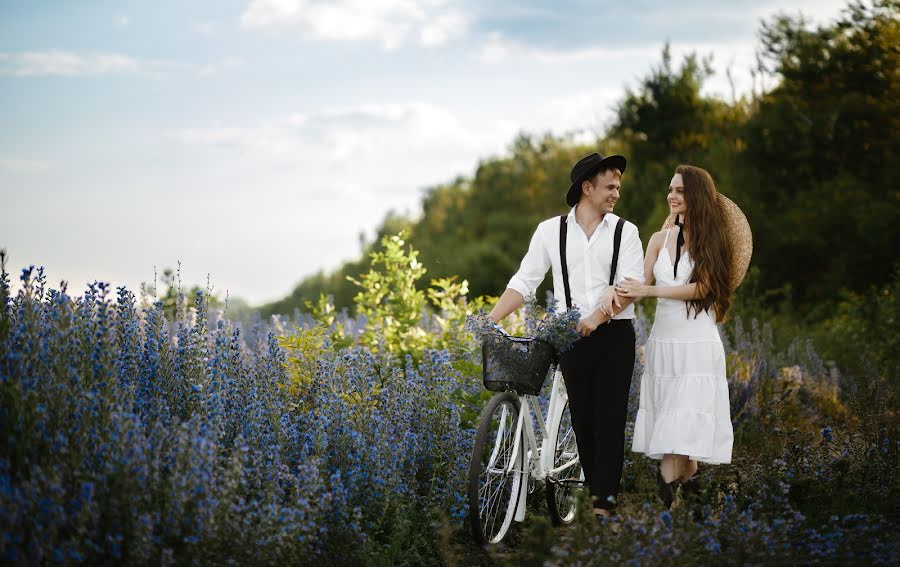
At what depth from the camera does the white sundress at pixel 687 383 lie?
5156mm

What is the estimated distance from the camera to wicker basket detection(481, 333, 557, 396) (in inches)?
185

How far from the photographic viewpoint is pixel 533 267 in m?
5.18

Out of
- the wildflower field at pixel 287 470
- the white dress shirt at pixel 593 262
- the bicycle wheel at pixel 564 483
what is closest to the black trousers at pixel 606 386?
the white dress shirt at pixel 593 262

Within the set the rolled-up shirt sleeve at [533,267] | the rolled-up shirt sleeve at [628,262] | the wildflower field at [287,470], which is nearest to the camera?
the wildflower field at [287,470]

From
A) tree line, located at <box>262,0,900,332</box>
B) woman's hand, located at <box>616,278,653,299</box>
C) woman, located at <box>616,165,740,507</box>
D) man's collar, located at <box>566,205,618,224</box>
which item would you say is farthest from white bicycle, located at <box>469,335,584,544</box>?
tree line, located at <box>262,0,900,332</box>

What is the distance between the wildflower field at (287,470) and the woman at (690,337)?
30 centimetres

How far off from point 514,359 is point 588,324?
435 millimetres

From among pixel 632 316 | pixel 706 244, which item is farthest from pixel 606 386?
pixel 706 244

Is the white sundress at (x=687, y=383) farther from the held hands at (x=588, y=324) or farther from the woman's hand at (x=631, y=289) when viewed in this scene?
the held hands at (x=588, y=324)

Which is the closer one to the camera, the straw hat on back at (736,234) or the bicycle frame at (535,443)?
the bicycle frame at (535,443)

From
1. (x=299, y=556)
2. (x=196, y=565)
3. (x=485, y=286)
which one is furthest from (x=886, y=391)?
(x=485, y=286)

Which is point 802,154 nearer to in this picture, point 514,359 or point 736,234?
point 736,234

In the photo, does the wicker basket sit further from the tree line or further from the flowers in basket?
the tree line

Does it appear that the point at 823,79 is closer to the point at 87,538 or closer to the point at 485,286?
the point at 485,286
